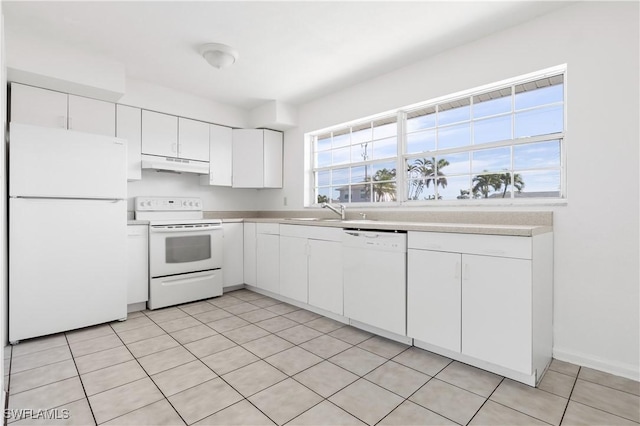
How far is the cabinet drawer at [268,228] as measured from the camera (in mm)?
3742

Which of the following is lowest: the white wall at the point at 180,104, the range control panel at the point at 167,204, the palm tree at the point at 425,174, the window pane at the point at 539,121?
the range control panel at the point at 167,204

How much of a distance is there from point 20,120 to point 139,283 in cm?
179

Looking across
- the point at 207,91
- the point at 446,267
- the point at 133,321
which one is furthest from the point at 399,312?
the point at 207,91

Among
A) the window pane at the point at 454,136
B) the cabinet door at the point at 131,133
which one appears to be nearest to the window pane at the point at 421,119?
the window pane at the point at 454,136

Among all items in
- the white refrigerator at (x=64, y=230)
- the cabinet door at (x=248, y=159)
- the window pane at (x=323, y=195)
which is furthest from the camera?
the cabinet door at (x=248, y=159)

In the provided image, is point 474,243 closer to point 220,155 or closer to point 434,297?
point 434,297

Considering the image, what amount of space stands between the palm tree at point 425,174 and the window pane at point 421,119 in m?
0.33

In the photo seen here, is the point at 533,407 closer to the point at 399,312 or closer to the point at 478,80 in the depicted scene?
the point at 399,312

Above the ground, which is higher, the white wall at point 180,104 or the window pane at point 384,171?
the white wall at point 180,104

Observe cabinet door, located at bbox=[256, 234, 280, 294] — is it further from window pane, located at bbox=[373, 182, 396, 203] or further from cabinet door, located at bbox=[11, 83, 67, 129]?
cabinet door, located at bbox=[11, 83, 67, 129]

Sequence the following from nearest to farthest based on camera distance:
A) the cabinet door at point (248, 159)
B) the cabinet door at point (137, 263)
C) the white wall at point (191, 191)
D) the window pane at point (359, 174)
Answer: the cabinet door at point (137, 263)
the window pane at point (359, 174)
the white wall at point (191, 191)
the cabinet door at point (248, 159)

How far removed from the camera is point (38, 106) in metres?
2.99

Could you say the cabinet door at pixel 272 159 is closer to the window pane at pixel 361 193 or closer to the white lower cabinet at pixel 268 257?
the white lower cabinet at pixel 268 257

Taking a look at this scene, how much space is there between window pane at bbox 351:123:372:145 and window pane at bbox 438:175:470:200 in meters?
1.09
